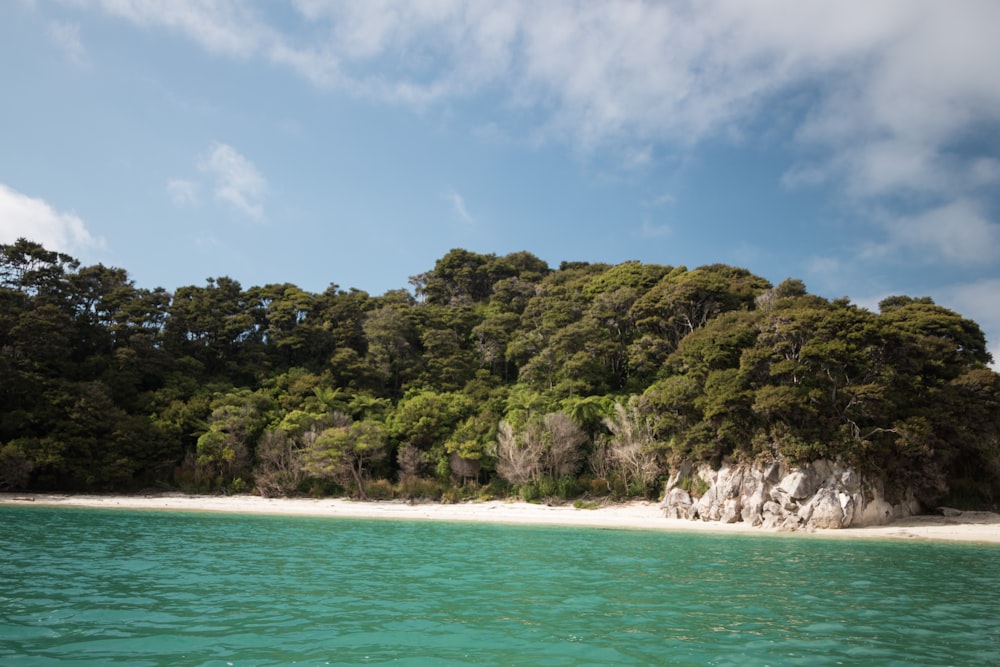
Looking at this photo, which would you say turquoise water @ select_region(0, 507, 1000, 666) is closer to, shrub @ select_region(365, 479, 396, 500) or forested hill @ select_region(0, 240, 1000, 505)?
forested hill @ select_region(0, 240, 1000, 505)

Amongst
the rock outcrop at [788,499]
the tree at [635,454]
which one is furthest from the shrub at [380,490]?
the rock outcrop at [788,499]

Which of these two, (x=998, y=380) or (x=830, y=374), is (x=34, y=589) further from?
(x=998, y=380)

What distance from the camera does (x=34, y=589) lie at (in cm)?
1047

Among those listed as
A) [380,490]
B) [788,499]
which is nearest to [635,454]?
[788,499]

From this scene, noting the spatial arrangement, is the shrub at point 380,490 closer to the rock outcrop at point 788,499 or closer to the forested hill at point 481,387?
the forested hill at point 481,387

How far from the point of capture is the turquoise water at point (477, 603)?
7.40 m

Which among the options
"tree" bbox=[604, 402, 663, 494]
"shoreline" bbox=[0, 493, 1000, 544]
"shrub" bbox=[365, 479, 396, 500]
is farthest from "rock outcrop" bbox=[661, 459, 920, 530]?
"shrub" bbox=[365, 479, 396, 500]

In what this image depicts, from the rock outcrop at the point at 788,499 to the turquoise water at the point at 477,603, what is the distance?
695cm

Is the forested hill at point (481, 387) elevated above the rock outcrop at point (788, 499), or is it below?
above

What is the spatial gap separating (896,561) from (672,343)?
25694mm

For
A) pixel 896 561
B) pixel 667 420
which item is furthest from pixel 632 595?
pixel 667 420

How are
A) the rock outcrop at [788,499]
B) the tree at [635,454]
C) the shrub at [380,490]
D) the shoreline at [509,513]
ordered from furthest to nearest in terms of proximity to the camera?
the shrub at [380,490]
the tree at [635,454]
the rock outcrop at [788,499]
the shoreline at [509,513]

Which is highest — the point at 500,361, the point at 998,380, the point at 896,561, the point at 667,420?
the point at 500,361

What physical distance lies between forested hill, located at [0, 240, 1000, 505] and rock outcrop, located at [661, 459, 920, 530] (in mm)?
912
